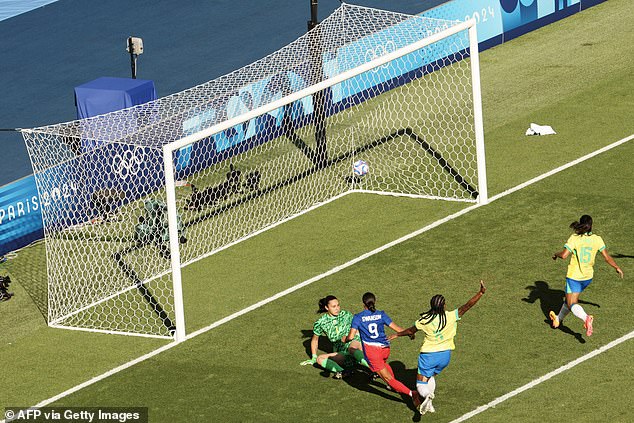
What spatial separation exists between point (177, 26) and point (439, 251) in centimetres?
1781

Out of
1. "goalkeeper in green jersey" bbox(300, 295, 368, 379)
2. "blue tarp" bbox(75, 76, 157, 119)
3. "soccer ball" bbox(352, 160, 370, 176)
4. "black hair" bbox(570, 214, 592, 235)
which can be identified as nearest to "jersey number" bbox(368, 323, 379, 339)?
"goalkeeper in green jersey" bbox(300, 295, 368, 379)

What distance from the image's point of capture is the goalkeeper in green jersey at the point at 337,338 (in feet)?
57.7

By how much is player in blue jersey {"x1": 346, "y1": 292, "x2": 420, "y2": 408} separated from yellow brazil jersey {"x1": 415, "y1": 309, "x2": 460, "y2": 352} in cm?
56

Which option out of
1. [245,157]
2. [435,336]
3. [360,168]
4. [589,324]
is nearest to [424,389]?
[435,336]

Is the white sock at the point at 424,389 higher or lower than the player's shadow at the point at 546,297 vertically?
higher

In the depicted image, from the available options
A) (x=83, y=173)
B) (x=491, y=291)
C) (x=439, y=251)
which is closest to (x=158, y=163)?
(x=83, y=173)

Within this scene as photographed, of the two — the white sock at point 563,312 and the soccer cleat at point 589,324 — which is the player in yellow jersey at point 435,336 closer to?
the soccer cleat at point 589,324

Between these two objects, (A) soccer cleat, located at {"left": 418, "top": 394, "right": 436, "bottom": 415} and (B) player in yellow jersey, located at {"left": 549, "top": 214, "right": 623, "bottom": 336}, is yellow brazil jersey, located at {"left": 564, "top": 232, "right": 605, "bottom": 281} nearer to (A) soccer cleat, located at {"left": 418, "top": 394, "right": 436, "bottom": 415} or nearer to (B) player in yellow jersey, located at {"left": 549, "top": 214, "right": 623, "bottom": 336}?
(B) player in yellow jersey, located at {"left": 549, "top": 214, "right": 623, "bottom": 336}

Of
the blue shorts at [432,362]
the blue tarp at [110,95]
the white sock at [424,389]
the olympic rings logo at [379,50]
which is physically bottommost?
the white sock at [424,389]

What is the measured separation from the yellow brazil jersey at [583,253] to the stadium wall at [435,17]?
25.3 feet

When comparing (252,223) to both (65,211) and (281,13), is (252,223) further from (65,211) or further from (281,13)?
(281,13)

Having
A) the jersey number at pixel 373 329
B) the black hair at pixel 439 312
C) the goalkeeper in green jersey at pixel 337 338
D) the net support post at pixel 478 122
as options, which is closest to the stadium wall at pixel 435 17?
the net support post at pixel 478 122

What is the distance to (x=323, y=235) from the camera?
75.6ft

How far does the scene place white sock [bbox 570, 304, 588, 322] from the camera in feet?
58.7
